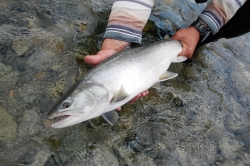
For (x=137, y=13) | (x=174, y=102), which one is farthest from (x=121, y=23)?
(x=174, y=102)

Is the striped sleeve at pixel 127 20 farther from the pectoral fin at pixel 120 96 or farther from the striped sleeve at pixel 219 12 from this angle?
the striped sleeve at pixel 219 12

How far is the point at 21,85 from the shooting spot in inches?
114

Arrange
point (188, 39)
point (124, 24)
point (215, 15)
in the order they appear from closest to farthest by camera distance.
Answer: point (124, 24) → point (188, 39) → point (215, 15)

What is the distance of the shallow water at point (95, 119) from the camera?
99.0 inches

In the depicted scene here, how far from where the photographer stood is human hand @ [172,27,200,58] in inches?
147

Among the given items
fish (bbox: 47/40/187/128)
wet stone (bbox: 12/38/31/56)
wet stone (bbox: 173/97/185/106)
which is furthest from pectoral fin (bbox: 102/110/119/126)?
wet stone (bbox: 12/38/31/56)

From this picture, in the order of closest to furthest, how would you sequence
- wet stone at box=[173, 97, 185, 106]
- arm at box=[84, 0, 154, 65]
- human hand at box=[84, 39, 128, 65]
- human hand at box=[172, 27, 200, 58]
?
human hand at box=[84, 39, 128, 65] < arm at box=[84, 0, 154, 65] < wet stone at box=[173, 97, 185, 106] < human hand at box=[172, 27, 200, 58]

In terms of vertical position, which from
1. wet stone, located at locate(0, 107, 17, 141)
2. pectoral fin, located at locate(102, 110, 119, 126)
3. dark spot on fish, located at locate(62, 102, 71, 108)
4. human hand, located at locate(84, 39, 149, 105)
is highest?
dark spot on fish, located at locate(62, 102, 71, 108)

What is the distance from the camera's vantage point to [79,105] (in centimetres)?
217

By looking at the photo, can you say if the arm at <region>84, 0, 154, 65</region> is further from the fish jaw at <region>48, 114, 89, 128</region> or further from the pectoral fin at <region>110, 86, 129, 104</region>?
the fish jaw at <region>48, 114, 89, 128</region>

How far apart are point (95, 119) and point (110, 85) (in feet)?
2.00

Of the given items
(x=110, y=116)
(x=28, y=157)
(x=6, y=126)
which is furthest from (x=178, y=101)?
(x=6, y=126)

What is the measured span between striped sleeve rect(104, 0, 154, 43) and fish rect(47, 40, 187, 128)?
33cm

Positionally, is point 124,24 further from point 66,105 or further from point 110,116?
point 66,105
